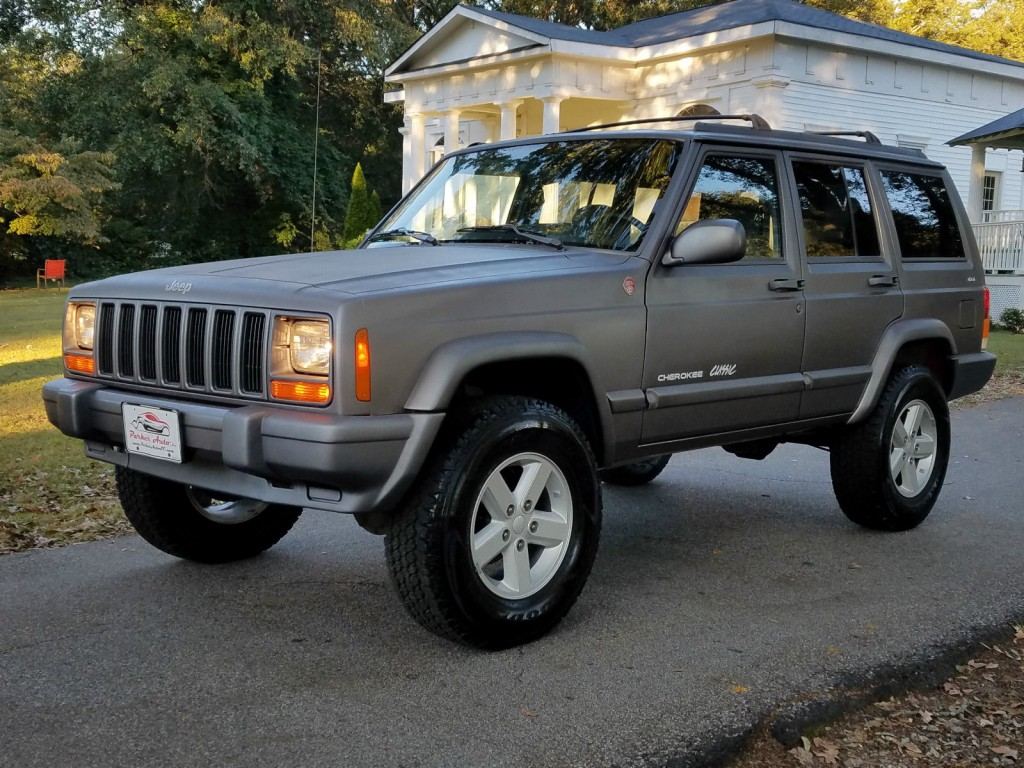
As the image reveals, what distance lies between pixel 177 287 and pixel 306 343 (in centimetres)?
74

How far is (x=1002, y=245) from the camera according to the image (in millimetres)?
21531

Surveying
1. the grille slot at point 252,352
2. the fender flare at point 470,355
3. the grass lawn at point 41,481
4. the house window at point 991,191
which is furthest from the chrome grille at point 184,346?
A: the house window at point 991,191

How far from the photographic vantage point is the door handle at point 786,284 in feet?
16.3

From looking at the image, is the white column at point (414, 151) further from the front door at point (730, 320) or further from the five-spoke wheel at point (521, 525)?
the five-spoke wheel at point (521, 525)

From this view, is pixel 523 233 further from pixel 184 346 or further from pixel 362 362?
pixel 184 346

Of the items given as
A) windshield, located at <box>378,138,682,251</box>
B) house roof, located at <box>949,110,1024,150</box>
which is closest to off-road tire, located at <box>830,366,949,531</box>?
windshield, located at <box>378,138,682,251</box>

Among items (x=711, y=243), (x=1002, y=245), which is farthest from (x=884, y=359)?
(x=1002, y=245)

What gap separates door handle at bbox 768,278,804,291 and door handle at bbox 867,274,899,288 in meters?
0.59

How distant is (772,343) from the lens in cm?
495

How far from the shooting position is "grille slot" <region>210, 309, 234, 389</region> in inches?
150

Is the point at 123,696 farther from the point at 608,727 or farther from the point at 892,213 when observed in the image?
the point at 892,213

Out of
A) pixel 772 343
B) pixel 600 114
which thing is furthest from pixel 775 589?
pixel 600 114

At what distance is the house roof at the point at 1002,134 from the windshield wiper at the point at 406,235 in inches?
721

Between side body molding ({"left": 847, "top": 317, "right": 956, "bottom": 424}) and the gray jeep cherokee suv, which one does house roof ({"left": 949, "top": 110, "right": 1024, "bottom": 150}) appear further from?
side body molding ({"left": 847, "top": 317, "right": 956, "bottom": 424})
